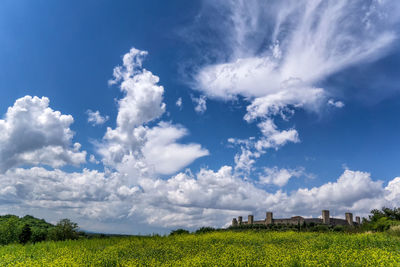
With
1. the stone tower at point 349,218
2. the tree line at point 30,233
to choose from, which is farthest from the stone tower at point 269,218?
the tree line at point 30,233

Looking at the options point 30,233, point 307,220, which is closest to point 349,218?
point 307,220

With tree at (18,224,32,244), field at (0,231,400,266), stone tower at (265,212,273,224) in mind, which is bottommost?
tree at (18,224,32,244)

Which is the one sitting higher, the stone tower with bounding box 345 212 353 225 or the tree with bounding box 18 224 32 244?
the stone tower with bounding box 345 212 353 225

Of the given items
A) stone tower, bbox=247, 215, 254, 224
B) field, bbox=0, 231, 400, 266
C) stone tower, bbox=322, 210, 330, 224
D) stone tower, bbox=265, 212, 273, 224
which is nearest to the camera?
field, bbox=0, 231, 400, 266

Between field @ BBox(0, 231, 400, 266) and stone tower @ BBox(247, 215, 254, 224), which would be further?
stone tower @ BBox(247, 215, 254, 224)

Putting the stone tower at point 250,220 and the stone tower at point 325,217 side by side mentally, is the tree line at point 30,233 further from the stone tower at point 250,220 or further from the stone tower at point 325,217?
the stone tower at point 325,217

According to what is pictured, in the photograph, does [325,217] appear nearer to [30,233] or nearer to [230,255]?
[230,255]

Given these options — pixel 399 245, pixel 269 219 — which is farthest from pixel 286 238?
pixel 269 219

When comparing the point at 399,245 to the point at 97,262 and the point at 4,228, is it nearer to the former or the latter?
the point at 97,262

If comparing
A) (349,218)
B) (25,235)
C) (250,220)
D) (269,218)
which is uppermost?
(349,218)

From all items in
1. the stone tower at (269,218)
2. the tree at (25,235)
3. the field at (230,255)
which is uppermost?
the stone tower at (269,218)

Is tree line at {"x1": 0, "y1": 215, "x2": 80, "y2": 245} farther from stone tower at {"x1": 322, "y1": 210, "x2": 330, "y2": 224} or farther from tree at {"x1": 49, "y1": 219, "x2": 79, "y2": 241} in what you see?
stone tower at {"x1": 322, "y1": 210, "x2": 330, "y2": 224}

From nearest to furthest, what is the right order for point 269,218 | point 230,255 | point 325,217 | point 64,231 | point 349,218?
point 230,255, point 64,231, point 325,217, point 269,218, point 349,218

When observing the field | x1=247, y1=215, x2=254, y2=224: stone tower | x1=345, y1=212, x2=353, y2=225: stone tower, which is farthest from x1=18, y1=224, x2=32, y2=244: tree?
x1=345, y1=212, x2=353, y2=225: stone tower
